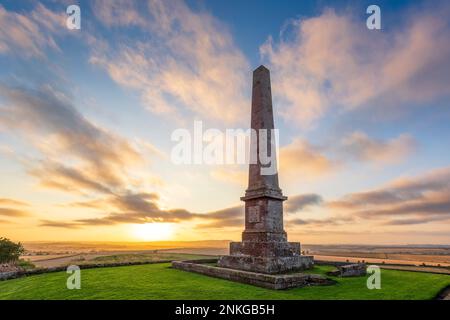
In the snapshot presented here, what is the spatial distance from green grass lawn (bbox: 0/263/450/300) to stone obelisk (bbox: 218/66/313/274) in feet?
8.42

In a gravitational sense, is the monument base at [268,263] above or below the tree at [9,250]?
above

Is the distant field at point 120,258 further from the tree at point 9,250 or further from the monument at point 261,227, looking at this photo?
the monument at point 261,227

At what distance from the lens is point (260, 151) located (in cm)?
1602

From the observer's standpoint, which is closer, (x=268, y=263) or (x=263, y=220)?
(x=268, y=263)

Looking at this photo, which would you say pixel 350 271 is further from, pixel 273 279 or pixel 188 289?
pixel 188 289

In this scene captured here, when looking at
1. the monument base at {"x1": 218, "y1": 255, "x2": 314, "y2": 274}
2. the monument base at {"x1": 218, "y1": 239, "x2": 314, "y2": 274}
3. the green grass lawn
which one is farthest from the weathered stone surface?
the monument base at {"x1": 218, "y1": 239, "x2": 314, "y2": 274}

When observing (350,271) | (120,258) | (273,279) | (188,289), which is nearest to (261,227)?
(350,271)

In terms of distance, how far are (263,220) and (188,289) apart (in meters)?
6.24

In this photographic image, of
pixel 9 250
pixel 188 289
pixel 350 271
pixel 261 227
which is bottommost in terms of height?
pixel 9 250

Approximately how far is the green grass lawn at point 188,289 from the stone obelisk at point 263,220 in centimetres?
257

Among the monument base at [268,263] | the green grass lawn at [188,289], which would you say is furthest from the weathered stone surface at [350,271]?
the monument base at [268,263]

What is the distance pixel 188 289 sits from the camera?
9664 millimetres

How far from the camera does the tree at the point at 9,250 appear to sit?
27527mm
